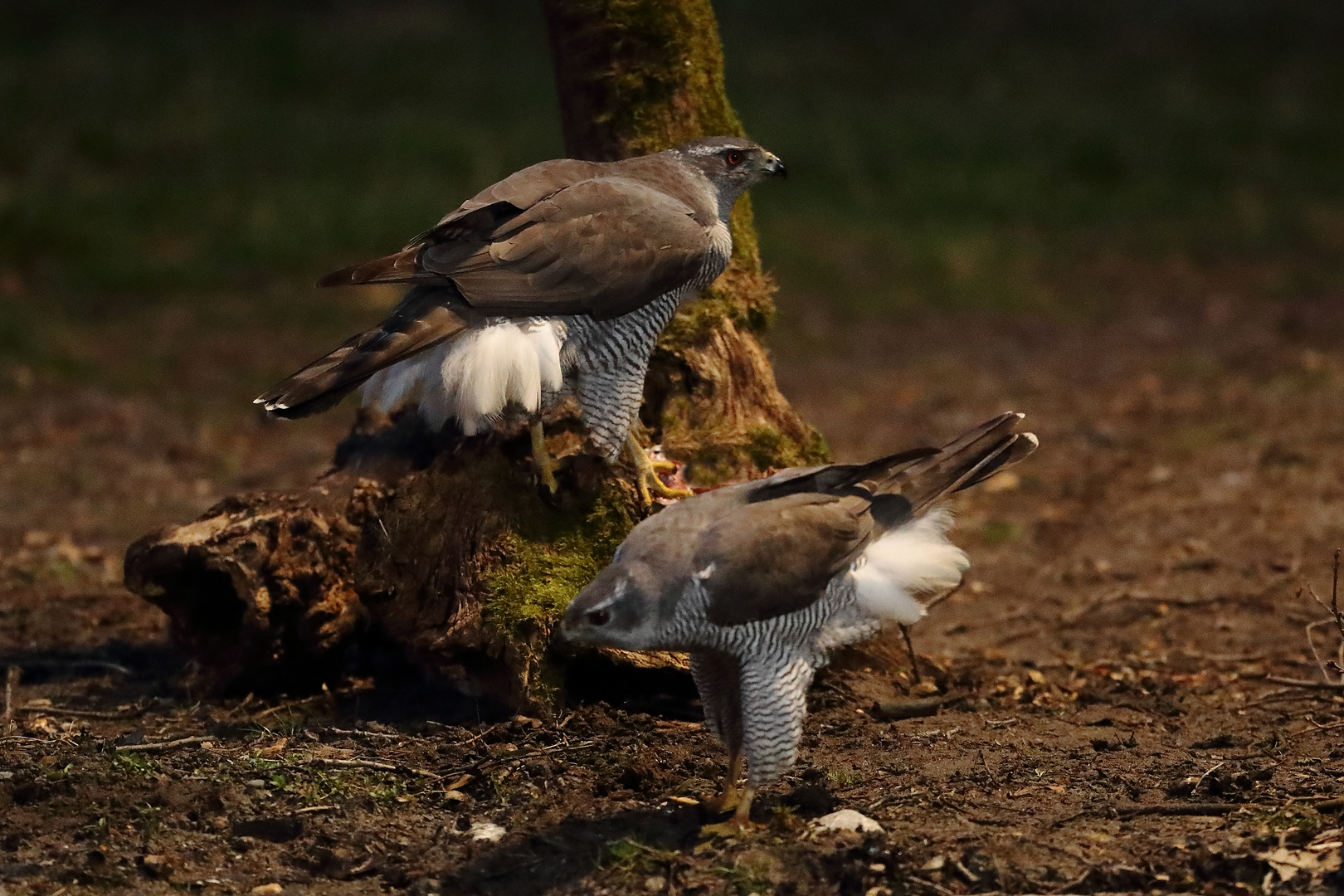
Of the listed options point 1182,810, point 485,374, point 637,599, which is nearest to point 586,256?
point 485,374

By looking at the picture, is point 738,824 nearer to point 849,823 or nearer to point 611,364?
point 849,823

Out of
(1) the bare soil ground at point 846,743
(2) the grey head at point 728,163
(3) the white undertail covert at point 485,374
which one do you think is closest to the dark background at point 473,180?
(1) the bare soil ground at point 846,743

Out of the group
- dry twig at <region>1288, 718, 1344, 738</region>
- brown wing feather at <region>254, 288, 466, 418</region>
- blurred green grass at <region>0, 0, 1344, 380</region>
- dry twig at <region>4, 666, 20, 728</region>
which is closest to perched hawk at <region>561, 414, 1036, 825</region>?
brown wing feather at <region>254, 288, 466, 418</region>

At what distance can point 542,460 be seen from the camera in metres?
4.79

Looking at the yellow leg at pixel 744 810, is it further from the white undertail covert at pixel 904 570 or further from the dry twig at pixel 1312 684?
the dry twig at pixel 1312 684

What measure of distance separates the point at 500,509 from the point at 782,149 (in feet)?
32.8

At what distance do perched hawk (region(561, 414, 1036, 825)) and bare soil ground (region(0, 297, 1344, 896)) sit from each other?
318mm

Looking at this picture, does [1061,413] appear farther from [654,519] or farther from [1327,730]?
[654,519]

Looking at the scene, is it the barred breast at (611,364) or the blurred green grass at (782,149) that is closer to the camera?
the barred breast at (611,364)

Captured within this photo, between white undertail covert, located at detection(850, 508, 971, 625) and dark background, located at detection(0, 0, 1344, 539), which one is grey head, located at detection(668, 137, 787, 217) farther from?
dark background, located at detection(0, 0, 1344, 539)

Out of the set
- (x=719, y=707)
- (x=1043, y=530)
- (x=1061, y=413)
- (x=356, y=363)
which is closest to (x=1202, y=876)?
(x=719, y=707)

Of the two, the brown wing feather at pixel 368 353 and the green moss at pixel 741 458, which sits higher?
the brown wing feather at pixel 368 353

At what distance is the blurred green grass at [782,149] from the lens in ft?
37.8

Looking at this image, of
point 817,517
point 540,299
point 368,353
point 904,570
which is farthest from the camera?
point 540,299
